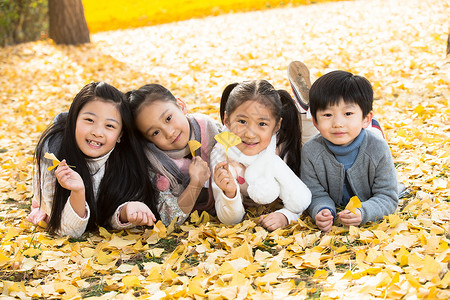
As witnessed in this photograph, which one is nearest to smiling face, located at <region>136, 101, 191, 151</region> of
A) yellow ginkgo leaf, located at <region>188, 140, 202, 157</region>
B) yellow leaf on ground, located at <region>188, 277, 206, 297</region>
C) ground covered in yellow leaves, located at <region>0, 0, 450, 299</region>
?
yellow ginkgo leaf, located at <region>188, 140, 202, 157</region>

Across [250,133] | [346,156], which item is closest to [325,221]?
[346,156]

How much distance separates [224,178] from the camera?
2.63 m

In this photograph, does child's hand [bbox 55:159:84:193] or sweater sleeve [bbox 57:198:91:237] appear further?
sweater sleeve [bbox 57:198:91:237]

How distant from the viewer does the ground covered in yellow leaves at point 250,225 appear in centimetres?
216

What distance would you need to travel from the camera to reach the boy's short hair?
2.71 meters

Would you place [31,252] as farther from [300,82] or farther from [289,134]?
[300,82]

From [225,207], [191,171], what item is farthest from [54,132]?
[225,207]

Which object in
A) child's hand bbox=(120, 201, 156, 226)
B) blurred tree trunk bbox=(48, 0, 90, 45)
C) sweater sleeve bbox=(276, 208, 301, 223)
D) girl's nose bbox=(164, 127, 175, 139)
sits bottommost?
sweater sleeve bbox=(276, 208, 301, 223)

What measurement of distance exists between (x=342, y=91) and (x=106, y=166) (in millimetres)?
1399

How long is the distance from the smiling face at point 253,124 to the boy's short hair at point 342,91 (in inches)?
11.0

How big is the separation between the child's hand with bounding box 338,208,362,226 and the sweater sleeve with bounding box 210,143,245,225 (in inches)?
21.4

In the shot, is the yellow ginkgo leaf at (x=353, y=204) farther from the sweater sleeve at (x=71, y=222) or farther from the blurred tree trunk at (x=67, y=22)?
the blurred tree trunk at (x=67, y=22)

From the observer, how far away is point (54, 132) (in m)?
2.96

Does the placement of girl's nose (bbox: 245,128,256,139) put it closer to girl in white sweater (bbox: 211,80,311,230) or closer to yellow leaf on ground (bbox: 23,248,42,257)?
girl in white sweater (bbox: 211,80,311,230)
